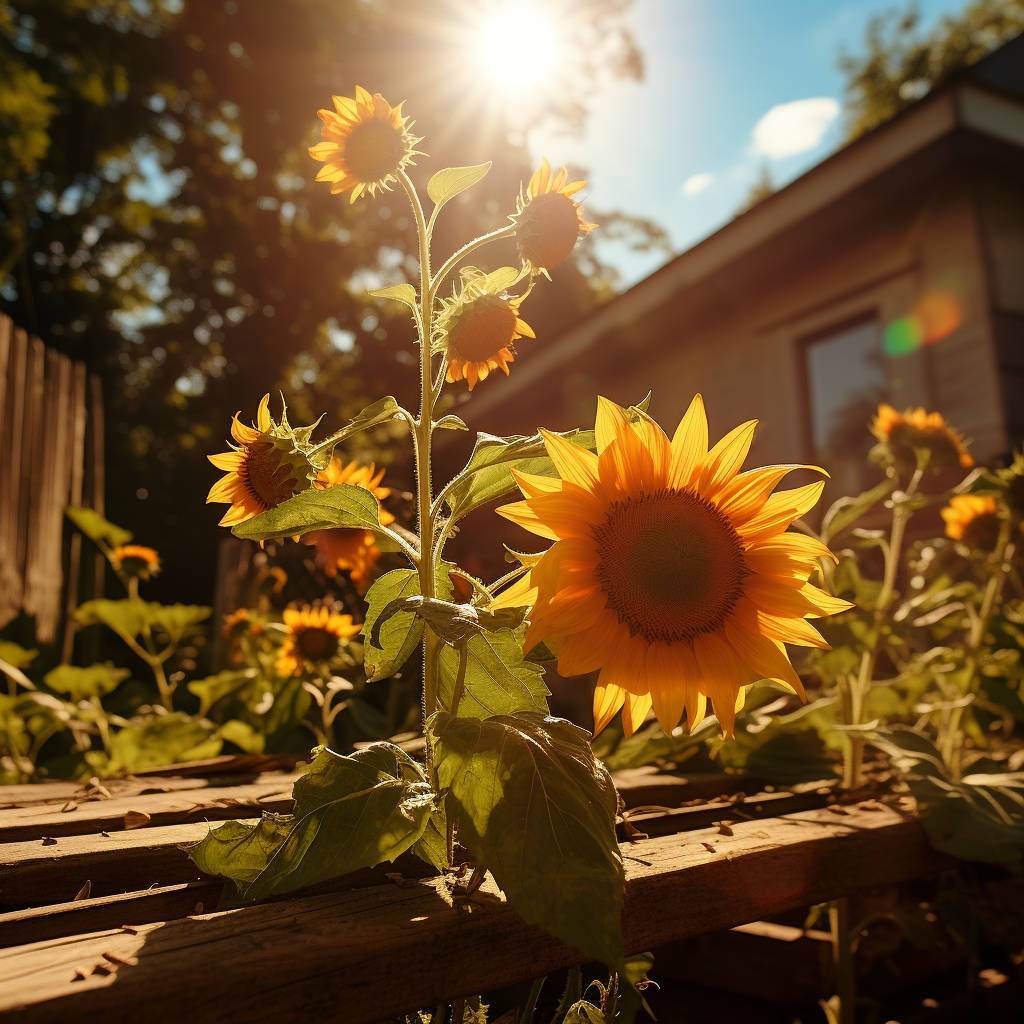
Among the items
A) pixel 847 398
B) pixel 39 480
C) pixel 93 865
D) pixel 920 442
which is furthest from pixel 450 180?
pixel 847 398

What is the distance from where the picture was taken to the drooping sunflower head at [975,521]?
2148 mm

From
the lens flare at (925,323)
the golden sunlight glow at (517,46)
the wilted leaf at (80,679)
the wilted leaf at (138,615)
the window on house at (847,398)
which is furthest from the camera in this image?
the golden sunlight glow at (517,46)

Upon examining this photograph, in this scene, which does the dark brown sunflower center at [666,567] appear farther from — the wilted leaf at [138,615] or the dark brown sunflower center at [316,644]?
the wilted leaf at [138,615]

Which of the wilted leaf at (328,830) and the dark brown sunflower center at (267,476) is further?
the dark brown sunflower center at (267,476)

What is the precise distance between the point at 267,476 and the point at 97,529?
3.06 meters

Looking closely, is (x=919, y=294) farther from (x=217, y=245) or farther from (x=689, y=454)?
(x=217, y=245)

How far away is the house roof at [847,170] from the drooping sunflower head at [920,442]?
2.71m

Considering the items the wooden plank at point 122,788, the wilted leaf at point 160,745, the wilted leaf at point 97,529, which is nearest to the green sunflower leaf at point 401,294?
the wooden plank at point 122,788

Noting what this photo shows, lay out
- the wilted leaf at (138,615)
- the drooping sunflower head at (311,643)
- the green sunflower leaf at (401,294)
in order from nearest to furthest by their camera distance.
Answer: the green sunflower leaf at (401,294)
the drooping sunflower head at (311,643)
the wilted leaf at (138,615)

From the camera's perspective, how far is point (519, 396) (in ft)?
31.7

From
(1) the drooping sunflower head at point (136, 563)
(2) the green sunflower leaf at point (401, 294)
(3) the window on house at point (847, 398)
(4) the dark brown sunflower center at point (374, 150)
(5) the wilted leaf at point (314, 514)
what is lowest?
(5) the wilted leaf at point (314, 514)

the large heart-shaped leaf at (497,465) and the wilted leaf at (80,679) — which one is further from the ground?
the large heart-shaped leaf at (497,465)

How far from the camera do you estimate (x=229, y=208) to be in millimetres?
16656

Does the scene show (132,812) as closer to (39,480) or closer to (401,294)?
(401,294)
